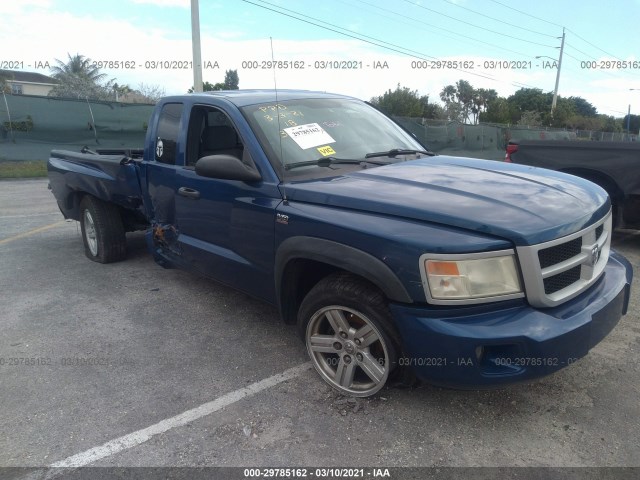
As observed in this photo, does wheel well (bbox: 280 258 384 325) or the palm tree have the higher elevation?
the palm tree

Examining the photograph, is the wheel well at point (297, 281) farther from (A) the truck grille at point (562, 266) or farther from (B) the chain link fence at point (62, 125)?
(B) the chain link fence at point (62, 125)

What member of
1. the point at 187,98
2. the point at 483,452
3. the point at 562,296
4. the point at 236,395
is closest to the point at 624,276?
the point at 562,296

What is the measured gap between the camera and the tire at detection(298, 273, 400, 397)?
8.84 ft

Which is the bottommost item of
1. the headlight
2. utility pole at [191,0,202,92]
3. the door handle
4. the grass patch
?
the grass patch

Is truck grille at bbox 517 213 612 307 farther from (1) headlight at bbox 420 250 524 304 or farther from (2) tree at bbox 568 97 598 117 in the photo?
(2) tree at bbox 568 97 598 117

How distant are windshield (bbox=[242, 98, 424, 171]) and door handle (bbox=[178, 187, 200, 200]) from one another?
2.42 feet

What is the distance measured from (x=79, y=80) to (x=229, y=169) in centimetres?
4593

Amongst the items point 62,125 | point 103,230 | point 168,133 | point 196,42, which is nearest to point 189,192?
point 168,133

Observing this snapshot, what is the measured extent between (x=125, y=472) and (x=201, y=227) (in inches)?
74.9

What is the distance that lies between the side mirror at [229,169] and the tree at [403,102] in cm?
4310

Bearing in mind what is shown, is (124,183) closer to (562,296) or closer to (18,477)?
(18,477)

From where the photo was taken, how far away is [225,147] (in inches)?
161

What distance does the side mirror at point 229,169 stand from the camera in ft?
10.6

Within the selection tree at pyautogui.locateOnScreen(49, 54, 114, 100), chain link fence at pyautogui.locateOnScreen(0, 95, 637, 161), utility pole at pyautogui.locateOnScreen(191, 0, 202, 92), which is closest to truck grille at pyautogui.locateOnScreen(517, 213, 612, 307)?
chain link fence at pyautogui.locateOnScreen(0, 95, 637, 161)
